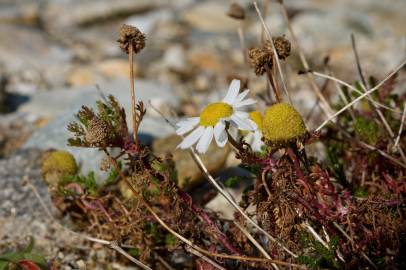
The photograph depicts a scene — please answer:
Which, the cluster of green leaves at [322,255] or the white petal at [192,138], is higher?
the white petal at [192,138]

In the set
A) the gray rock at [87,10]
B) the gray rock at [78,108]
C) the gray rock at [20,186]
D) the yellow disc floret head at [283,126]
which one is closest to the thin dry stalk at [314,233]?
the yellow disc floret head at [283,126]

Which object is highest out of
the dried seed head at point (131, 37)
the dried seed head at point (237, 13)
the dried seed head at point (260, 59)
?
the dried seed head at point (131, 37)

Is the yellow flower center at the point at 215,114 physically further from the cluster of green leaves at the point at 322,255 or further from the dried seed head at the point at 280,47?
the cluster of green leaves at the point at 322,255

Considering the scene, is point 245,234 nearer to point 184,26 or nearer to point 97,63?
point 97,63

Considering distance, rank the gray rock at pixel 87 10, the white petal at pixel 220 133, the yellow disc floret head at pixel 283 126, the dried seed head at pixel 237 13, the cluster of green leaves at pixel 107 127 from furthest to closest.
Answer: the gray rock at pixel 87 10 → the dried seed head at pixel 237 13 → the cluster of green leaves at pixel 107 127 → the white petal at pixel 220 133 → the yellow disc floret head at pixel 283 126

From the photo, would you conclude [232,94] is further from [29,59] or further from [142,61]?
[29,59]

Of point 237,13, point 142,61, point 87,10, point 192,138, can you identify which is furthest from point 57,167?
point 87,10

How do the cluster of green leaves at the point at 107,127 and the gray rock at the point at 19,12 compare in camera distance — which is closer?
the cluster of green leaves at the point at 107,127

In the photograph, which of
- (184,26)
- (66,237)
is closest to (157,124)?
(66,237)
